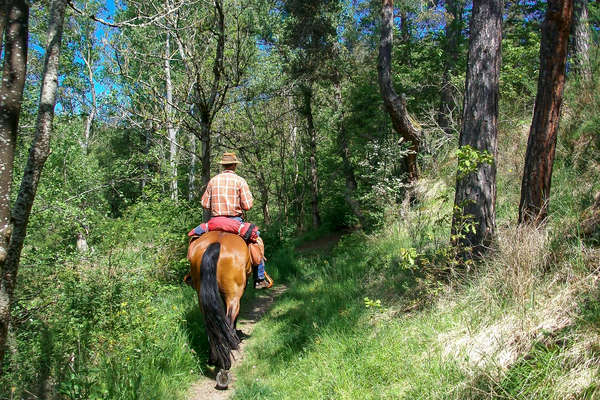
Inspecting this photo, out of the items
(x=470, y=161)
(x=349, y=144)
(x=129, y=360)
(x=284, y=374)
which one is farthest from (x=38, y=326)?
(x=349, y=144)

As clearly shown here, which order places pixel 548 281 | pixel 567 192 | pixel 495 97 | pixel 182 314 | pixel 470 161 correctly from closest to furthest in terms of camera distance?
pixel 548 281, pixel 470 161, pixel 495 97, pixel 567 192, pixel 182 314

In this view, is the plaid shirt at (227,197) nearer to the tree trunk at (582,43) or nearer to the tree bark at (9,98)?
the tree bark at (9,98)

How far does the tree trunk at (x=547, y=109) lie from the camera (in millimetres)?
A: 4000

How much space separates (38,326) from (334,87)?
40.4 ft

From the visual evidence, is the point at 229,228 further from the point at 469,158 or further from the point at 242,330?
the point at 469,158

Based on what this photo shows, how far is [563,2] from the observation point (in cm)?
393

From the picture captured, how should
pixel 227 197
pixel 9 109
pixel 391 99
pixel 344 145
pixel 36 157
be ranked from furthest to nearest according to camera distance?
pixel 344 145 → pixel 391 99 → pixel 227 197 → pixel 36 157 → pixel 9 109

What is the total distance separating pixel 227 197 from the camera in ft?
18.4

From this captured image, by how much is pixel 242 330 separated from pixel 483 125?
486cm

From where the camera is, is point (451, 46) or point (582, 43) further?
point (451, 46)

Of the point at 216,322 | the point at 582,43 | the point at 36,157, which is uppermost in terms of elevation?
the point at 582,43

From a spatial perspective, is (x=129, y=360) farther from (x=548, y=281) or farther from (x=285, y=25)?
(x=285, y=25)

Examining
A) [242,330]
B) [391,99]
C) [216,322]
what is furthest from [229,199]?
[391,99]

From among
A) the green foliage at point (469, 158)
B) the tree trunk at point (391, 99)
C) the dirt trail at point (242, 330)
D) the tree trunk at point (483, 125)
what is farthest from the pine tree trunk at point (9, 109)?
the tree trunk at point (391, 99)
